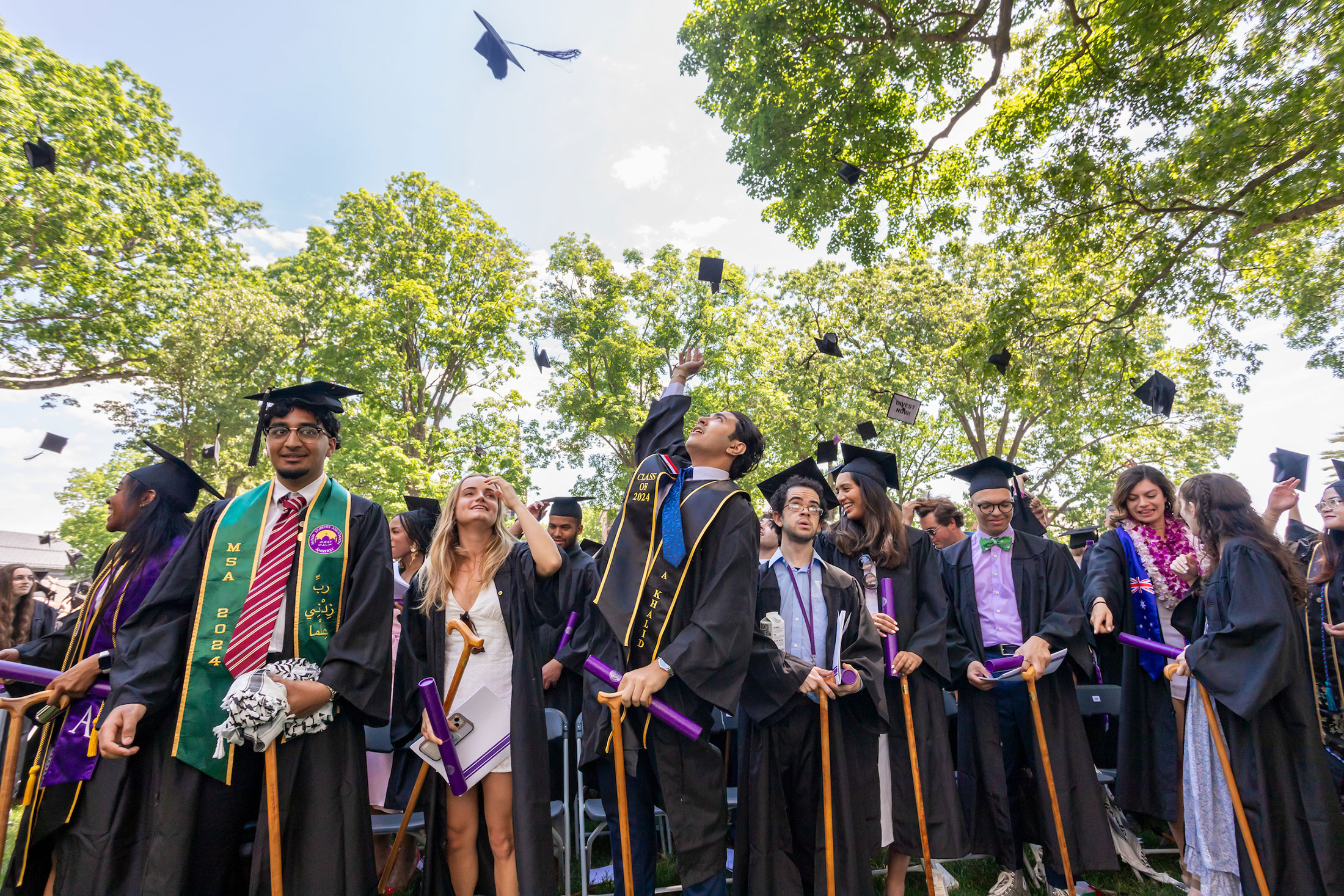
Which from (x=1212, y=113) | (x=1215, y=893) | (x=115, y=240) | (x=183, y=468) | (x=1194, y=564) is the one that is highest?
(x=115, y=240)

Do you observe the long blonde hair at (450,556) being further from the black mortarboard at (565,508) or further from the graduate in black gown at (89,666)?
the black mortarboard at (565,508)

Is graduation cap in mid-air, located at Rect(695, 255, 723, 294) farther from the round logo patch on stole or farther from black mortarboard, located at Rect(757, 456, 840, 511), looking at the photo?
the round logo patch on stole

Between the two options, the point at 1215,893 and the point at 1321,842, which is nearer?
the point at 1321,842

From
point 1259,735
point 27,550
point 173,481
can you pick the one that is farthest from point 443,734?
point 27,550

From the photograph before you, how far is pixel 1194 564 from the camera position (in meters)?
3.78

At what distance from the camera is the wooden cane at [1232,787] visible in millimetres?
2928

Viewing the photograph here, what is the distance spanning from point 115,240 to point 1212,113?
16.2 metres

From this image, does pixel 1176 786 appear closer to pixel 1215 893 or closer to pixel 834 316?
pixel 1215 893

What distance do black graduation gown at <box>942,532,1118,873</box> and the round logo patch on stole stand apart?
331 centimetres

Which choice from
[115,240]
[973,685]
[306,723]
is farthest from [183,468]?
[115,240]

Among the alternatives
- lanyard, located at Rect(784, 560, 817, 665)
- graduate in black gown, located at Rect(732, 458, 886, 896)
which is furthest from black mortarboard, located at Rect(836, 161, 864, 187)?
lanyard, located at Rect(784, 560, 817, 665)

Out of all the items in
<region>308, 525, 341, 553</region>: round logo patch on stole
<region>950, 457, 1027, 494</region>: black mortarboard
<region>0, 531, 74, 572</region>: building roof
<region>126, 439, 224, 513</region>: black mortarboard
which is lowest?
<region>308, 525, 341, 553</region>: round logo patch on stole

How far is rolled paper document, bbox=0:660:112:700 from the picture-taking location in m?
2.63

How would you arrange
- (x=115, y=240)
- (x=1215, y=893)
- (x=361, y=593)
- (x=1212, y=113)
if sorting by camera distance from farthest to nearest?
(x=115, y=240)
(x=1212, y=113)
(x=1215, y=893)
(x=361, y=593)
